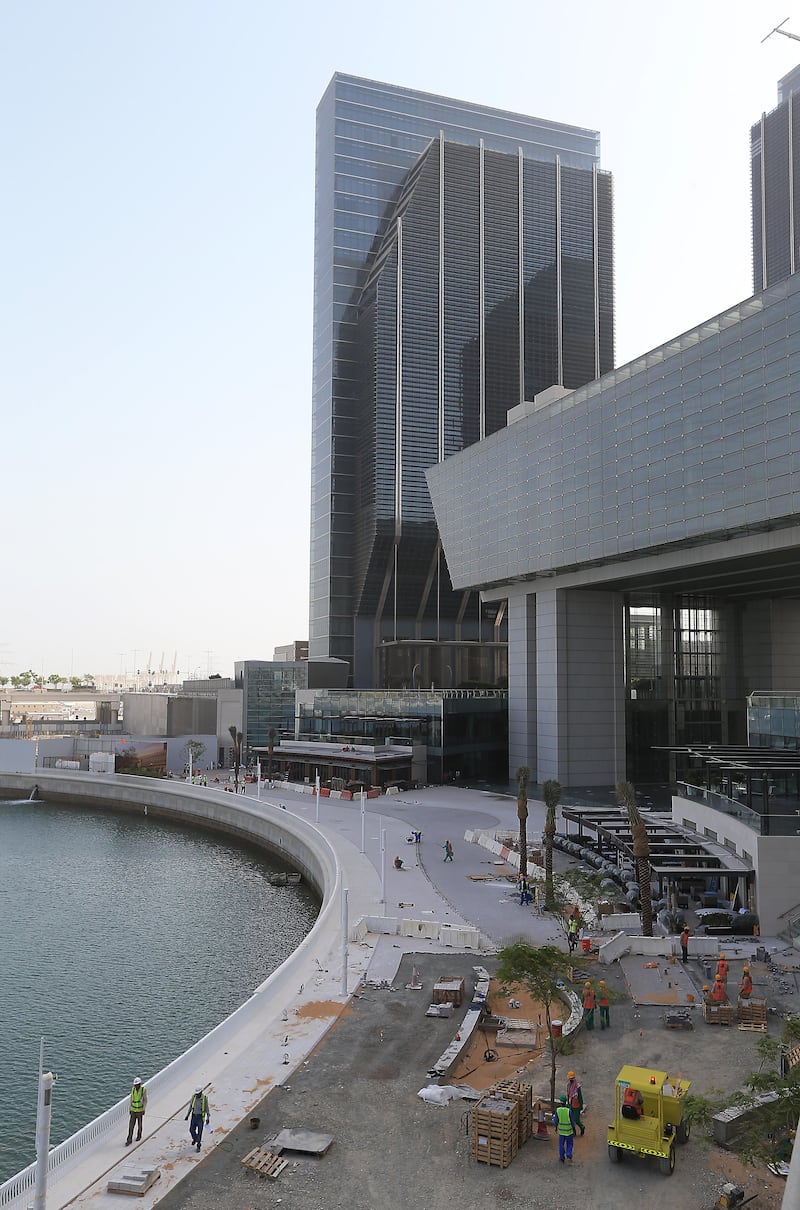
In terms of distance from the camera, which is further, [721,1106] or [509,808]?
[509,808]

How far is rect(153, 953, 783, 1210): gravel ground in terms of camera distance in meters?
17.7

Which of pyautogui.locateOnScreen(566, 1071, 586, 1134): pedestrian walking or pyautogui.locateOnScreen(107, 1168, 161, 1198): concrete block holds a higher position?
pyautogui.locateOnScreen(566, 1071, 586, 1134): pedestrian walking

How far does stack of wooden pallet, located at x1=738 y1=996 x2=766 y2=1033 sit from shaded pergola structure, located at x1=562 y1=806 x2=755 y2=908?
1340 cm

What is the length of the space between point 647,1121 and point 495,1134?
3272mm

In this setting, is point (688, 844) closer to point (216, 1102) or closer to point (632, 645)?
point (216, 1102)

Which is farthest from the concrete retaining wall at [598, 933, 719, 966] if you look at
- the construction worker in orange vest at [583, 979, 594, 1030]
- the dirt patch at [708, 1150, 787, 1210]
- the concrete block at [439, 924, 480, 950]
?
the dirt patch at [708, 1150, 787, 1210]

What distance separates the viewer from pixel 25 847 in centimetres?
7456

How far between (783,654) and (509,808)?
43559mm

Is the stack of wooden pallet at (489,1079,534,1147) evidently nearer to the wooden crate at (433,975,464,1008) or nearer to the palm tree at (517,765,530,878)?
the wooden crate at (433,975,464,1008)

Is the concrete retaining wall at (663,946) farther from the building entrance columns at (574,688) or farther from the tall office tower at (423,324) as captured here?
the tall office tower at (423,324)

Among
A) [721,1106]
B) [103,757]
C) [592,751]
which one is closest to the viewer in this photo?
[721,1106]

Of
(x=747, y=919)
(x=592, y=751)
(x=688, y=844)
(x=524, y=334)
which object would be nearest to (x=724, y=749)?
(x=688, y=844)

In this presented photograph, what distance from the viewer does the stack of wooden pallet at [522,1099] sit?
779 inches

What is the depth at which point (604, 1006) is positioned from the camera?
27.1 meters
